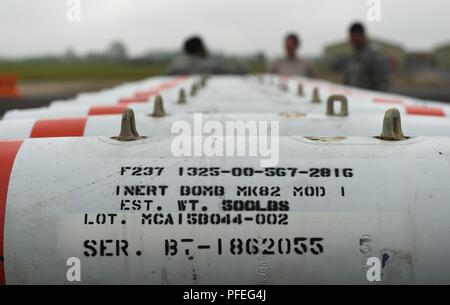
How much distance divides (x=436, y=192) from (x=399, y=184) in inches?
5.3

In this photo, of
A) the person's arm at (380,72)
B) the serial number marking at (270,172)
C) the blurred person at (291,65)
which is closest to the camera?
the serial number marking at (270,172)

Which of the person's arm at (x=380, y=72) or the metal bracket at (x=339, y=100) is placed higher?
the person's arm at (x=380, y=72)

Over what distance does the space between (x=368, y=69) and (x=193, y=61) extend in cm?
373

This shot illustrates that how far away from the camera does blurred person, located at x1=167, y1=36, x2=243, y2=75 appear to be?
1058cm

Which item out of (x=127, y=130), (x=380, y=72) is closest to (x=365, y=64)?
(x=380, y=72)

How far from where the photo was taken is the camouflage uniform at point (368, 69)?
7.81 metres

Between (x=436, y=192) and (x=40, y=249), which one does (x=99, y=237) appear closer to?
→ (x=40, y=249)

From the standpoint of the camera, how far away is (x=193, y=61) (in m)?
10.8

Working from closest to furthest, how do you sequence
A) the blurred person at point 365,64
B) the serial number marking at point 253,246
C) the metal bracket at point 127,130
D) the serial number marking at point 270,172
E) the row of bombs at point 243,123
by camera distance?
the serial number marking at point 253,246 → the serial number marking at point 270,172 → the metal bracket at point 127,130 → the row of bombs at point 243,123 → the blurred person at point 365,64

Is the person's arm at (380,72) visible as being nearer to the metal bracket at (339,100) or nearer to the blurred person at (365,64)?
the blurred person at (365,64)

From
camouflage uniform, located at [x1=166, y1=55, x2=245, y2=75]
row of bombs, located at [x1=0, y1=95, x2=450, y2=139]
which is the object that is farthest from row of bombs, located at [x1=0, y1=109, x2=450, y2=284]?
camouflage uniform, located at [x1=166, y1=55, x2=245, y2=75]

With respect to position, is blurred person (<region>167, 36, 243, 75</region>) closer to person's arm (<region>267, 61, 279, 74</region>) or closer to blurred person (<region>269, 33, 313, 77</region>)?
person's arm (<region>267, 61, 279, 74</region>)

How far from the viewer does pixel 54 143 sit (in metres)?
2.56

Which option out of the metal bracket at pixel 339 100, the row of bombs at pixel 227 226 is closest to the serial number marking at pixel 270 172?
the row of bombs at pixel 227 226
